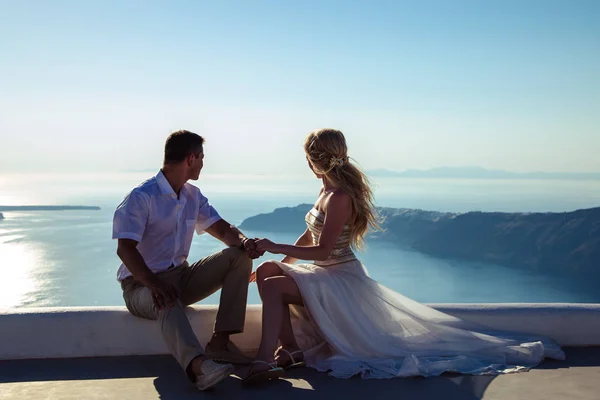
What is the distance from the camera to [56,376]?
120 inches

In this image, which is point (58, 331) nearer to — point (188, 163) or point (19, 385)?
point (19, 385)

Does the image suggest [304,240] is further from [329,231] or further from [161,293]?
[161,293]

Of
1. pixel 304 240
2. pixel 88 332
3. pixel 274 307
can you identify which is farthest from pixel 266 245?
pixel 88 332

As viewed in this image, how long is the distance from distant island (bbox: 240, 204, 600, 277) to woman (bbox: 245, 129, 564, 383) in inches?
2104

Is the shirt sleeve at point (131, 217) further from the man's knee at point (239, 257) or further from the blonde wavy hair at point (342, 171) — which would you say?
the blonde wavy hair at point (342, 171)

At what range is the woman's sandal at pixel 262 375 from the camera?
2.84 m

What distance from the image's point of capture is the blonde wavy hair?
338 centimetres

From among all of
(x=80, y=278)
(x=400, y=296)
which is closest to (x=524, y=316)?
(x=400, y=296)

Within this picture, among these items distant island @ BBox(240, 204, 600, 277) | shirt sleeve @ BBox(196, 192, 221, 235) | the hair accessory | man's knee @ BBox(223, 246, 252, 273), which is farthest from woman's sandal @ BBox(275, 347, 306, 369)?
distant island @ BBox(240, 204, 600, 277)

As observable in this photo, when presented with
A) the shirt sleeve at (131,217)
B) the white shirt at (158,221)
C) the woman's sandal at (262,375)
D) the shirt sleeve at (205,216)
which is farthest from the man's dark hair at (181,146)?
the woman's sandal at (262,375)

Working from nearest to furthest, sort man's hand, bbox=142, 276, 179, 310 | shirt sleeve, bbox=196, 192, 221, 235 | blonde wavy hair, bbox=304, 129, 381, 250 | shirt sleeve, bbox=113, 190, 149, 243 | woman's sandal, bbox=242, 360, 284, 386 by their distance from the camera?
woman's sandal, bbox=242, 360, 284, 386
man's hand, bbox=142, 276, 179, 310
shirt sleeve, bbox=113, 190, 149, 243
blonde wavy hair, bbox=304, 129, 381, 250
shirt sleeve, bbox=196, 192, 221, 235

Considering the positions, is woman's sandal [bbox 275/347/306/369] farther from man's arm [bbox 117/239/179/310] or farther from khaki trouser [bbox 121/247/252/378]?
man's arm [bbox 117/239/179/310]

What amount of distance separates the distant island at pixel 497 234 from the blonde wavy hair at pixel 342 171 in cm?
5346

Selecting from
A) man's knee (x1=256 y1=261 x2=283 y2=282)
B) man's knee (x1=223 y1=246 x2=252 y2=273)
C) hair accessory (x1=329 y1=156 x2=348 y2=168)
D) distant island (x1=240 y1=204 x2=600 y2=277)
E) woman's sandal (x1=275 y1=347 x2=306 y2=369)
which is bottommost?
distant island (x1=240 y1=204 x2=600 y2=277)
